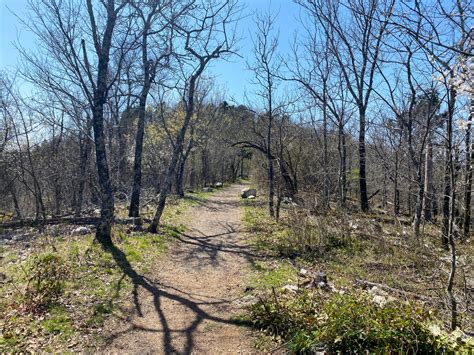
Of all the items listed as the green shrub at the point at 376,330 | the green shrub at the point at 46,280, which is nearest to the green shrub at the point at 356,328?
the green shrub at the point at 376,330

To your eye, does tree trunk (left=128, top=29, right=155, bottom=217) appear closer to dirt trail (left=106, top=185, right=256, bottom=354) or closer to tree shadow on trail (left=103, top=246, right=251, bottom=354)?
dirt trail (left=106, top=185, right=256, bottom=354)

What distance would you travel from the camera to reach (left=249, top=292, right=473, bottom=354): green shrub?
3.27 meters

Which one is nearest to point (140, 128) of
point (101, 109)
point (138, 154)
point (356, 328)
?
point (138, 154)

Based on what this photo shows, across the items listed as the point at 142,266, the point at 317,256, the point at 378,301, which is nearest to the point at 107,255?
the point at 142,266

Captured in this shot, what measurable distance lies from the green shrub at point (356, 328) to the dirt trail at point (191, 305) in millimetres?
539

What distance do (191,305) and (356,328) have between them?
285 centimetres

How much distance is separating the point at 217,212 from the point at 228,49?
7.84 m

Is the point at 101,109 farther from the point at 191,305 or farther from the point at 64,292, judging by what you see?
the point at 191,305

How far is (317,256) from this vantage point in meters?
8.02

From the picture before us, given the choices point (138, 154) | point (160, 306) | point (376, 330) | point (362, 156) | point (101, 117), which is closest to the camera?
point (376, 330)

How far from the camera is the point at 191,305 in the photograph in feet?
18.2

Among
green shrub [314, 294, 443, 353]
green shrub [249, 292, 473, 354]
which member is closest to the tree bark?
green shrub [249, 292, 473, 354]

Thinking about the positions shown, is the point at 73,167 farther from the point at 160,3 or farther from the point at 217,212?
the point at 160,3

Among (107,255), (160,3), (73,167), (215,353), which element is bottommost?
(215,353)
